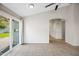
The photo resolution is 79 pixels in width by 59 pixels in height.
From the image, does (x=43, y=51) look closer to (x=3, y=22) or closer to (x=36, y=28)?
(x=3, y=22)

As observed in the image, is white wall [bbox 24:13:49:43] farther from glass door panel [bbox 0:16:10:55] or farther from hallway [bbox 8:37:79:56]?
glass door panel [bbox 0:16:10:55]

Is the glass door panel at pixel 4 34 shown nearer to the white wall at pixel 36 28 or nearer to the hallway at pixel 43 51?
the hallway at pixel 43 51

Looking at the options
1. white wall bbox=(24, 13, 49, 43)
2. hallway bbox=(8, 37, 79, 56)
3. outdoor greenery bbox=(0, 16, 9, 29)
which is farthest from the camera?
white wall bbox=(24, 13, 49, 43)

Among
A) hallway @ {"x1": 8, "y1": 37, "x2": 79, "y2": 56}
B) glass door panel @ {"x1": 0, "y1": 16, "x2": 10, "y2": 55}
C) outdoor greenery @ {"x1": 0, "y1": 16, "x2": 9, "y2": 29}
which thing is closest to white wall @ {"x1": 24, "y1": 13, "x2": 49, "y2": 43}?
hallway @ {"x1": 8, "y1": 37, "x2": 79, "y2": 56}

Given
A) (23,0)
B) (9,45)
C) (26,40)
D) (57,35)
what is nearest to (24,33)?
(26,40)

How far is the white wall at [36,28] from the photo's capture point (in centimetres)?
916

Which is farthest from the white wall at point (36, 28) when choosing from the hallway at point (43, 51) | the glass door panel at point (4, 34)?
the glass door panel at point (4, 34)

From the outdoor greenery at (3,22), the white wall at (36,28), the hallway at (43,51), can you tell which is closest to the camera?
the outdoor greenery at (3,22)

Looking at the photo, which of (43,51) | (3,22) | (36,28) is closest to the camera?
(3,22)

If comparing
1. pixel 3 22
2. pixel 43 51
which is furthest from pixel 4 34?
pixel 43 51

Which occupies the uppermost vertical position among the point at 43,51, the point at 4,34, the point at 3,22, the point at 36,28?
A: the point at 3,22

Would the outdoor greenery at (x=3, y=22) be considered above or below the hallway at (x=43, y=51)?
above

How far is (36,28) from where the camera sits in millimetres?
9250

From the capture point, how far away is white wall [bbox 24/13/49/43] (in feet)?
30.1
